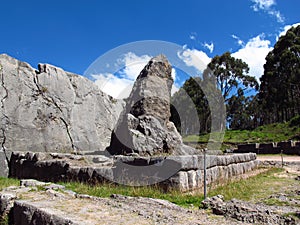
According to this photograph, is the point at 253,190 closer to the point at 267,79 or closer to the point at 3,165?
the point at 3,165

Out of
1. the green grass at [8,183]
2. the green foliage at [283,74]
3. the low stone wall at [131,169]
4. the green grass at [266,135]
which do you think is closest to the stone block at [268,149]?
the green grass at [266,135]

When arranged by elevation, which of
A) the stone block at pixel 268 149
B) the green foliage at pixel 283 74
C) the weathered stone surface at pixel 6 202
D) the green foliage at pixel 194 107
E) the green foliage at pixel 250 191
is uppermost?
the green foliage at pixel 283 74

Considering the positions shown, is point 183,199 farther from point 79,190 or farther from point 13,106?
point 13,106

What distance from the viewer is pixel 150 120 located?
811cm

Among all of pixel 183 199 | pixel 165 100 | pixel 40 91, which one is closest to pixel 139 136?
pixel 165 100

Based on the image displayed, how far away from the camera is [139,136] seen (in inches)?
296

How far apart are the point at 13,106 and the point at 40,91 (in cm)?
104

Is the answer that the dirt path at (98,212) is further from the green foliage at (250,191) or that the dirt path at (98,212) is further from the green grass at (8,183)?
the green foliage at (250,191)

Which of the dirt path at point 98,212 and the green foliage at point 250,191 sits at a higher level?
the dirt path at point 98,212

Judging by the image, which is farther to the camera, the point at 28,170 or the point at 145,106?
the point at 145,106

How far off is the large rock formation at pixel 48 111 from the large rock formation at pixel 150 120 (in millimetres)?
2233

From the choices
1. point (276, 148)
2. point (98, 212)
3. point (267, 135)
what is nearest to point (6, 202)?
point (98, 212)

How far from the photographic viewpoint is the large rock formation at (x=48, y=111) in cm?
838

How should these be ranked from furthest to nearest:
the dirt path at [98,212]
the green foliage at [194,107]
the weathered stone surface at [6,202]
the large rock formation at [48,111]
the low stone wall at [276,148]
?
the green foliage at [194,107] → the low stone wall at [276,148] → the large rock formation at [48,111] → the weathered stone surface at [6,202] → the dirt path at [98,212]
